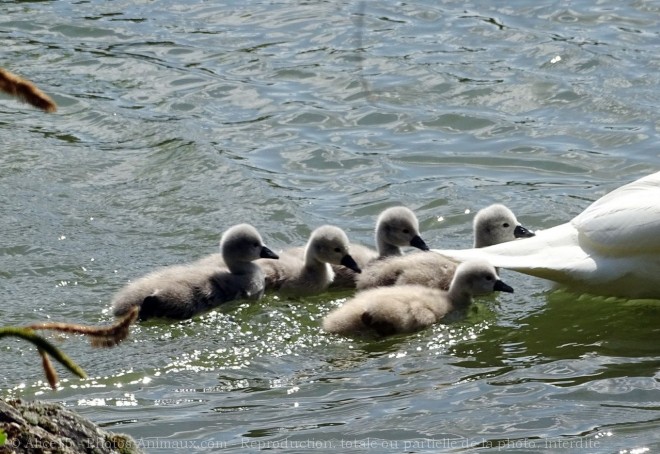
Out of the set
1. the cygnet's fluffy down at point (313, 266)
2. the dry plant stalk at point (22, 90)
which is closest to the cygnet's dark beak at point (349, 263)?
the cygnet's fluffy down at point (313, 266)

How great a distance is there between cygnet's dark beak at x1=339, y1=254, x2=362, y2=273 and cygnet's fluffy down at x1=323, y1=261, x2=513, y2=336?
1.54ft

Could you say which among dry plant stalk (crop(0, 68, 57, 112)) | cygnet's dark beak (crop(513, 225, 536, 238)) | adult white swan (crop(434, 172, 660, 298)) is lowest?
cygnet's dark beak (crop(513, 225, 536, 238))

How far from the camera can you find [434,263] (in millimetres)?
7383

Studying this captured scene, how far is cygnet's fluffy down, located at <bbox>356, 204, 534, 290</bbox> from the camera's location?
7.25 meters

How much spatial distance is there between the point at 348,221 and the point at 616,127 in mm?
2502

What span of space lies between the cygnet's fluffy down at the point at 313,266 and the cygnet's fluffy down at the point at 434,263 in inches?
6.4

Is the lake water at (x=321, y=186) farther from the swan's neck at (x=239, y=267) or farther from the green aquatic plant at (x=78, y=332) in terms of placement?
the green aquatic plant at (x=78, y=332)

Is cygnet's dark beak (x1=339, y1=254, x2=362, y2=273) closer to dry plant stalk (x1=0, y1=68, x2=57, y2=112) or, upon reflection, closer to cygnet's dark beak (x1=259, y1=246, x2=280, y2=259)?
cygnet's dark beak (x1=259, y1=246, x2=280, y2=259)

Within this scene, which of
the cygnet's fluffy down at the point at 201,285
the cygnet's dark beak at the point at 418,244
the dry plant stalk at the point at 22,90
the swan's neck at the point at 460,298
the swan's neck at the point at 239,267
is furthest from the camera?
the cygnet's dark beak at the point at 418,244

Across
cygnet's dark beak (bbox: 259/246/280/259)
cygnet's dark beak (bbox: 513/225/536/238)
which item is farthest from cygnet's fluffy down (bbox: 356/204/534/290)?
cygnet's dark beak (bbox: 259/246/280/259)

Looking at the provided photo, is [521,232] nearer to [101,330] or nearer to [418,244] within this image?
[418,244]

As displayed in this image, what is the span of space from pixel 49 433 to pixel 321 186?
5922mm

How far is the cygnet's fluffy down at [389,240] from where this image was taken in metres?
7.64

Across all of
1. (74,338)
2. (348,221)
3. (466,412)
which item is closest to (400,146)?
(348,221)
